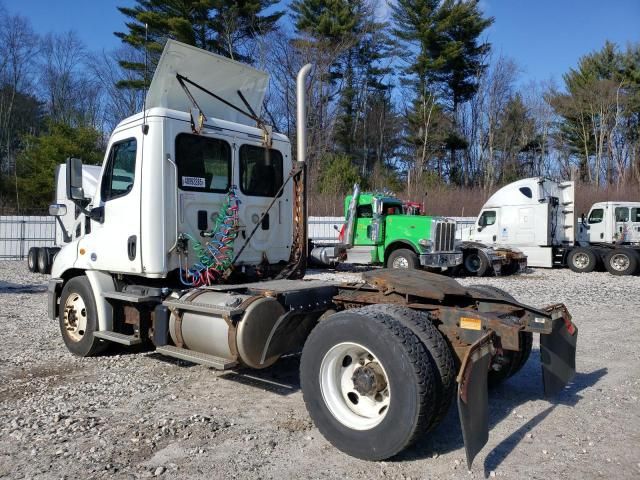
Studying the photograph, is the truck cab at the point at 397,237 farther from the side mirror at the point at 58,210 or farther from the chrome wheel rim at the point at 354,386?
the chrome wheel rim at the point at 354,386

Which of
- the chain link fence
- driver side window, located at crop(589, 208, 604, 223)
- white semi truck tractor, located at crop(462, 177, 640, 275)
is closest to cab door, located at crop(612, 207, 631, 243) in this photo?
white semi truck tractor, located at crop(462, 177, 640, 275)

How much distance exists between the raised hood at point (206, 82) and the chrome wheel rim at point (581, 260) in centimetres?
1628

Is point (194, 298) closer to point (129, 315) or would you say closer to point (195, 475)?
point (129, 315)

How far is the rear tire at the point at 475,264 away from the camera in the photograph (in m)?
18.1

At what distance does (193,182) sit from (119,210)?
89cm

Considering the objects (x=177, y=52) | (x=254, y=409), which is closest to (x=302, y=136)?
(x=177, y=52)

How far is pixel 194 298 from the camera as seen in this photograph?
5488 mm

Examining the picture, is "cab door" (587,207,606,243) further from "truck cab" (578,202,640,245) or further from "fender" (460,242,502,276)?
"fender" (460,242,502,276)

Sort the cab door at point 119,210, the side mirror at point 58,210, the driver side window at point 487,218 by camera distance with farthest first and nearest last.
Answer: the driver side window at point 487,218 < the side mirror at point 58,210 < the cab door at point 119,210

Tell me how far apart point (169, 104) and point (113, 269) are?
196 cm

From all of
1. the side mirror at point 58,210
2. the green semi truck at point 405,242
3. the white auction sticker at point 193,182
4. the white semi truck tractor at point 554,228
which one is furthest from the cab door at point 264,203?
the white semi truck tractor at point 554,228

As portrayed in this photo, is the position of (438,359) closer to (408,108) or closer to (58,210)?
(58,210)

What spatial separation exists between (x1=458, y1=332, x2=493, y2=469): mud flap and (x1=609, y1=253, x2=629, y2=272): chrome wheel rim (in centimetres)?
1760

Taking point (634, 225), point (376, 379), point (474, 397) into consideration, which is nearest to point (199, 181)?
point (376, 379)
